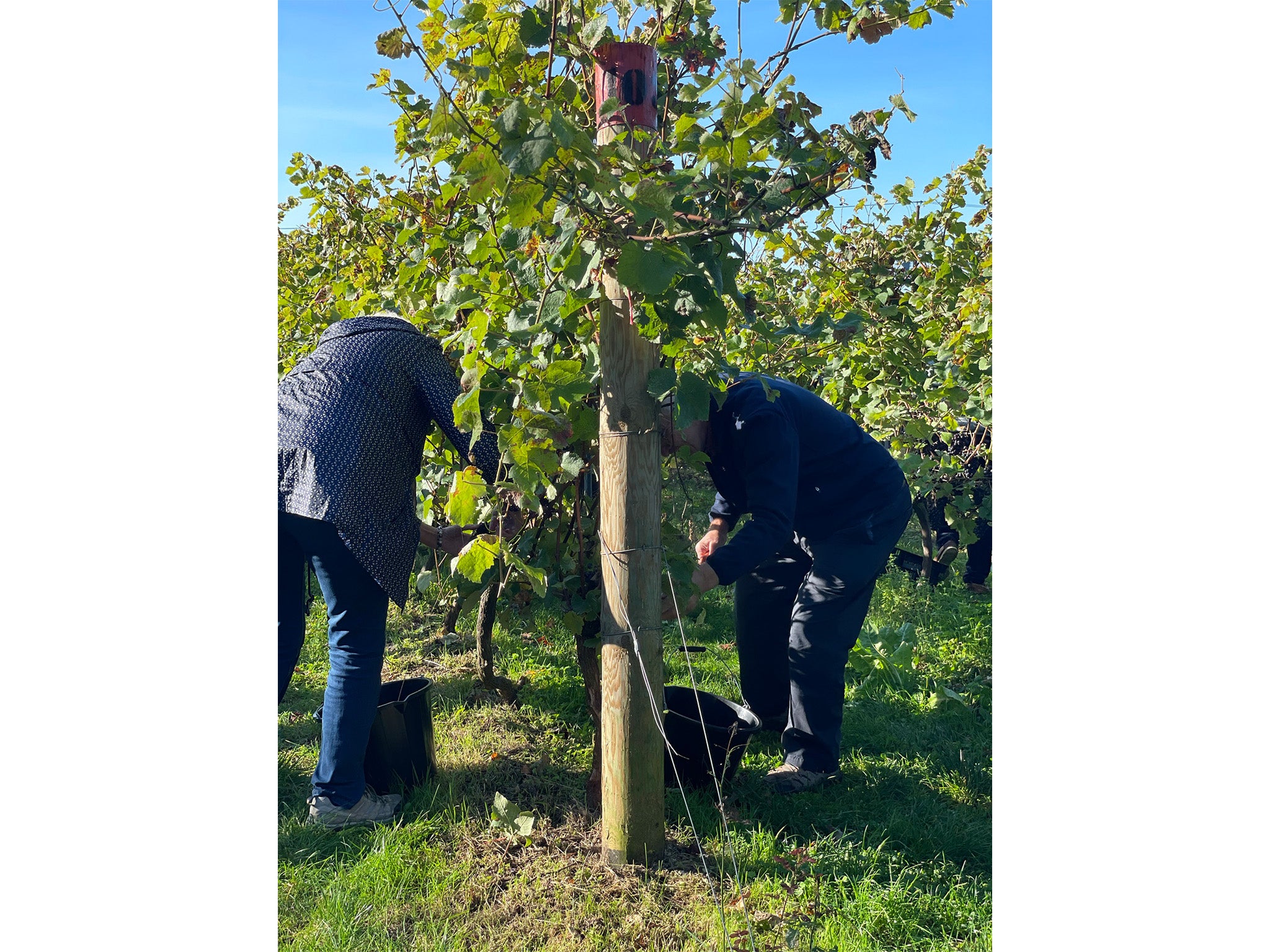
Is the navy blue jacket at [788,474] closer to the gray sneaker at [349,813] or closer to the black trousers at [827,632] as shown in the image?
the black trousers at [827,632]

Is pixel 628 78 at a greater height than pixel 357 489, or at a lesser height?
greater

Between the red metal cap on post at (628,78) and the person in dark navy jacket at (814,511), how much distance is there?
2.81ft

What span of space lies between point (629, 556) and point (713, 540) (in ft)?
2.25

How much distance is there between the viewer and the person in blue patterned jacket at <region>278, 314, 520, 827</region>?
2371mm

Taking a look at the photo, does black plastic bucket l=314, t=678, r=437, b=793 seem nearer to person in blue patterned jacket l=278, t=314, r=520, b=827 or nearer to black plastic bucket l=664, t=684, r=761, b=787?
person in blue patterned jacket l=278, t=314, r=520, b=827

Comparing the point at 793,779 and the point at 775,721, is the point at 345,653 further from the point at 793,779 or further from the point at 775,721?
the point at 775,721

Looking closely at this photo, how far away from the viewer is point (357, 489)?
2.38m

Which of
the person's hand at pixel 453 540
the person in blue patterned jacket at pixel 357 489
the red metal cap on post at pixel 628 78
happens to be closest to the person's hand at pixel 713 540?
the person in blue patterned jacket at pixel 357 489

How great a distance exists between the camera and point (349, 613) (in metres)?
2.47

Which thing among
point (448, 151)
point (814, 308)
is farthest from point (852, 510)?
point (814, 308)

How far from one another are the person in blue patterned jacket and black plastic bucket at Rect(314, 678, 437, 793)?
10 centimetres

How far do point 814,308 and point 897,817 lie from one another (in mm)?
2752

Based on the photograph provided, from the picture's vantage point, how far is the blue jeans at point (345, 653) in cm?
244

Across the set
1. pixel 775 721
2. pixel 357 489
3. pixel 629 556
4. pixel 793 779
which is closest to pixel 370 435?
pixel 357 489
